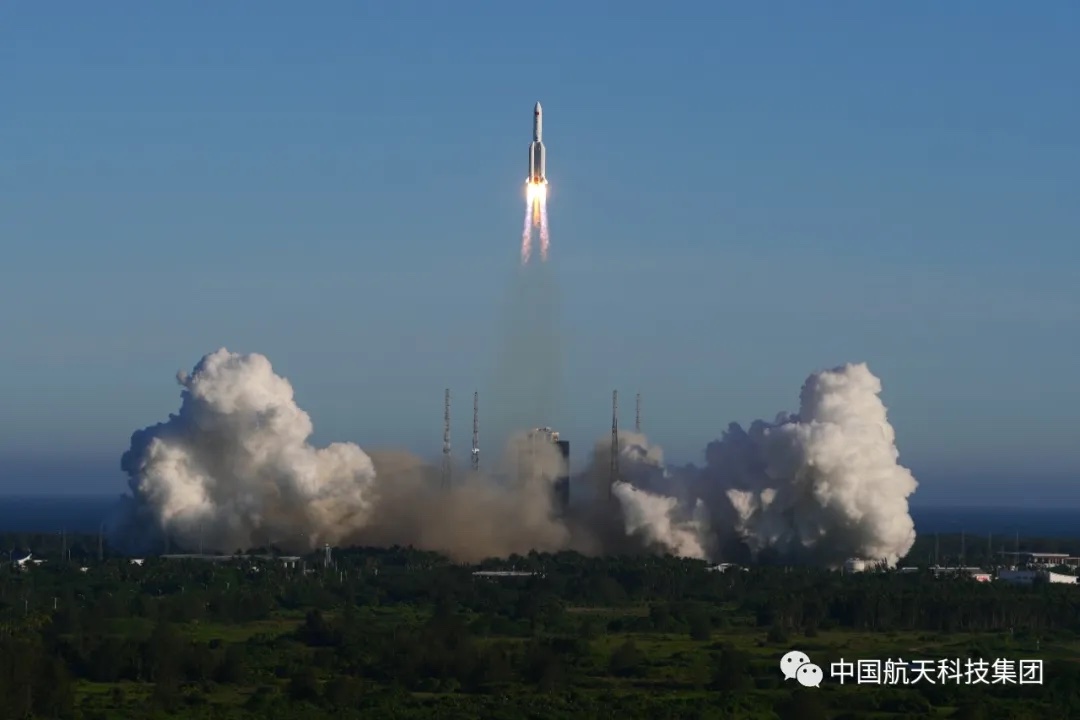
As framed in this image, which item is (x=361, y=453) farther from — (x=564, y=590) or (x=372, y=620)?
(x=372, y=620)

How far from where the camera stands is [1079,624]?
97.4m

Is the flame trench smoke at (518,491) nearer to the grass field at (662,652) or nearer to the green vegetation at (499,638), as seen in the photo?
the green vegetation at (499,638)

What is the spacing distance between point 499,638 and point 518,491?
34637 millimetres

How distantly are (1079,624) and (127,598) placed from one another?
131 feet

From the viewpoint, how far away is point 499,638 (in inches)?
3573

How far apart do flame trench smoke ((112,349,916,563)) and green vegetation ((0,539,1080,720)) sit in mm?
2894

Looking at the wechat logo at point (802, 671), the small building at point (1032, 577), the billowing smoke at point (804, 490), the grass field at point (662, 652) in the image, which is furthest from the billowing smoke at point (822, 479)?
the wechat logo at point (802, 671)

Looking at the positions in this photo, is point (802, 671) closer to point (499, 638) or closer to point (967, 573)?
point (499, 638)

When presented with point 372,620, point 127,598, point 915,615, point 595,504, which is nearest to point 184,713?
point 372,620

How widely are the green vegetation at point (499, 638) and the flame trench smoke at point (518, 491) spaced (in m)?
2.89

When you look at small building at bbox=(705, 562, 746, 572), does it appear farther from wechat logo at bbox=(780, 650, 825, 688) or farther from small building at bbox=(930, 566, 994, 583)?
wechat logo at bbox=(780, 650, 825, 688)

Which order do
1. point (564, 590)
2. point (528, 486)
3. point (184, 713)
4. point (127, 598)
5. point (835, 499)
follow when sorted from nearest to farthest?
point (184, 713) → point (127, 598) → point (564, 590) → point (835, 499) → point (528, 486)

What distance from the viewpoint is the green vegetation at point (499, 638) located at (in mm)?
72688

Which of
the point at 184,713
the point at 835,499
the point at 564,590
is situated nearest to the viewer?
the point at 184,713
